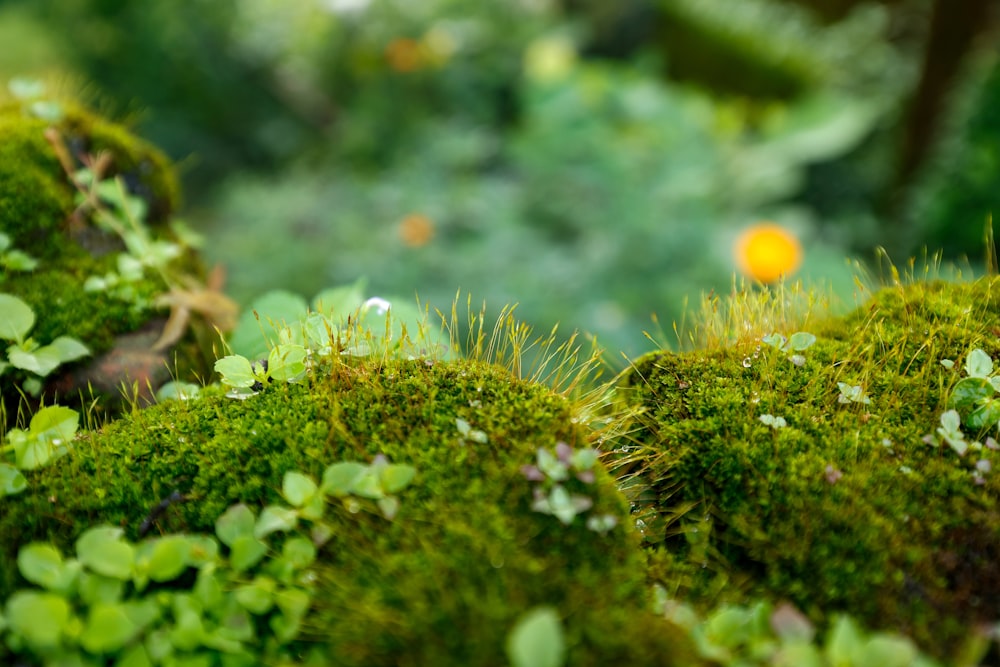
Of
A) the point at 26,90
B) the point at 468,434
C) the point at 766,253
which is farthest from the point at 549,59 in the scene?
the point at 468,434

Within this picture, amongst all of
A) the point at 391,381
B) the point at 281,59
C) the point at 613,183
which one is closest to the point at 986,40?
the point at 613,183

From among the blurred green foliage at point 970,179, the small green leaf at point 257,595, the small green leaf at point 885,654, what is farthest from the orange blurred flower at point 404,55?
the small green leaf at point 885,654

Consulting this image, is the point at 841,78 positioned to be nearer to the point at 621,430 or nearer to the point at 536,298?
the point at 536,298

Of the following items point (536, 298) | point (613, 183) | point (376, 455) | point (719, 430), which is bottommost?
point (536, 298)

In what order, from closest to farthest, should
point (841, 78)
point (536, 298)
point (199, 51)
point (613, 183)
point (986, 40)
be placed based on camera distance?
point (536, 298) → point (613, 183) → point (199, 51) → point (986, 40) → point (841, 78)

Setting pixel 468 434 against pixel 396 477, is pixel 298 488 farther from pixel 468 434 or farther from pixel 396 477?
pixel 468 434
